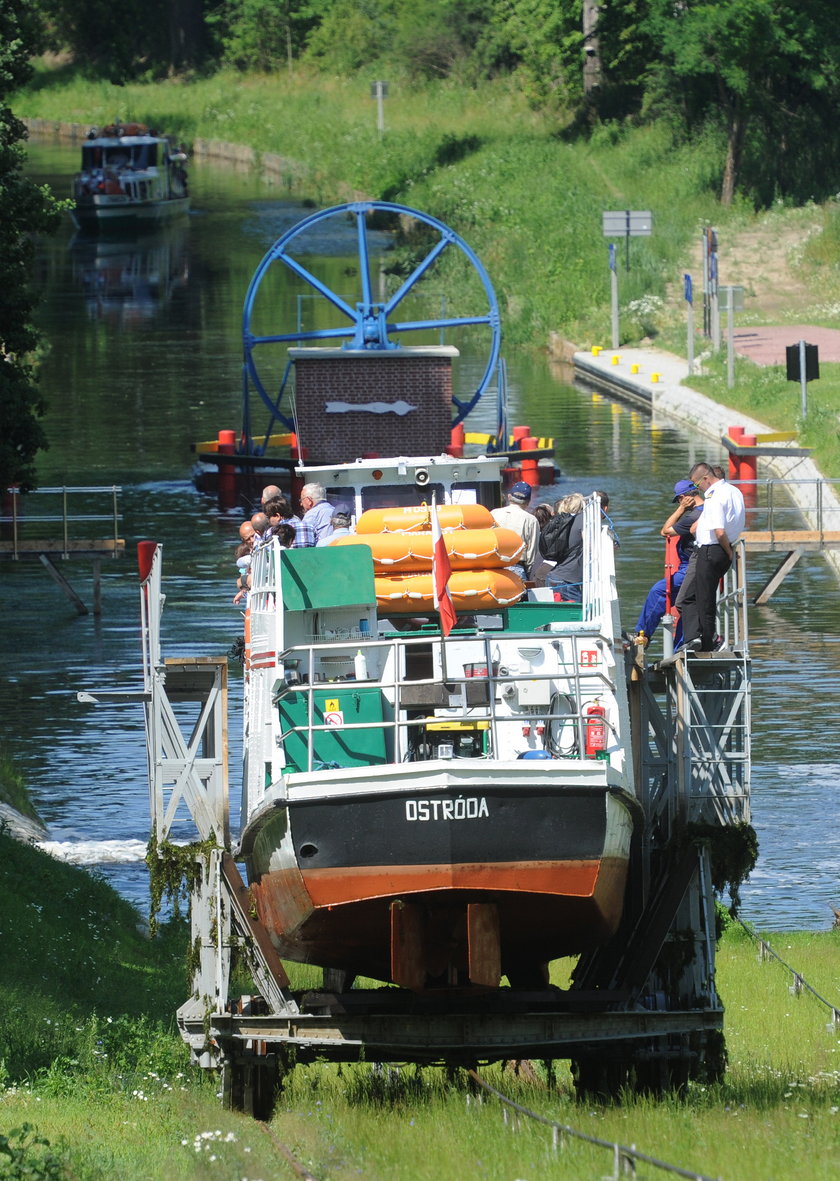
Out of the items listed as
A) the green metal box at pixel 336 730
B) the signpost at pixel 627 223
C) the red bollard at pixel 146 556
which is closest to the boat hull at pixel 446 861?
the green metal box at pixel 336 730

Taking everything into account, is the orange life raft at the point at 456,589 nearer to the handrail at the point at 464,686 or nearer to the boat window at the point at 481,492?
the handrail at the point at 464,686

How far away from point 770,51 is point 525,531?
5109cm

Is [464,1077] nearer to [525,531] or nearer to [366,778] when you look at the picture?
[366,778]

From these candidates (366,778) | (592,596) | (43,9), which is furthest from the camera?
(43,9)

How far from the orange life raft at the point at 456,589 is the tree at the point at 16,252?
12.7 metres

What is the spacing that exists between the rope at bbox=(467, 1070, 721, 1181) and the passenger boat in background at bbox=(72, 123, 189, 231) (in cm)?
7615

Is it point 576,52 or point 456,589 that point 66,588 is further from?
point 576,52

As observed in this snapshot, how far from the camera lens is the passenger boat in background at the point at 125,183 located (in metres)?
86.1

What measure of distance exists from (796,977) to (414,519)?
176 inches

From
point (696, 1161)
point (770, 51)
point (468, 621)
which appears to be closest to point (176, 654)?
point (468, 621)

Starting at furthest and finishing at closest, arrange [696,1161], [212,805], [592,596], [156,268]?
[156,268], [592,596], [212,805], [696,1161]

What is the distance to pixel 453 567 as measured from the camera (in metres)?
15.5

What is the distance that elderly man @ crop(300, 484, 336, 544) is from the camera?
58.3 feet

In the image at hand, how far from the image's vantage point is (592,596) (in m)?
15.7
